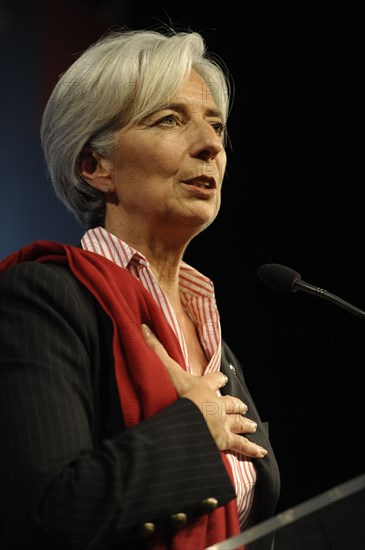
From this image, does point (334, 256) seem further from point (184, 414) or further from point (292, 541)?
point (292, 541)

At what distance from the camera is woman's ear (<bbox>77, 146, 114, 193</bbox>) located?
62.2 inches

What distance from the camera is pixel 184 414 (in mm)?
1126

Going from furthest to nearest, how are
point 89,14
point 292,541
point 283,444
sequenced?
point 283,444 → point 89,14 → point 292,541

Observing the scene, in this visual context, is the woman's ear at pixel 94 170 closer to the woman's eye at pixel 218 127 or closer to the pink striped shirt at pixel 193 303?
the pink striped shirt at pixel 193 303

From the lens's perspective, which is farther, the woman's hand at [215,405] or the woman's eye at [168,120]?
the woman's eye at [168,120]

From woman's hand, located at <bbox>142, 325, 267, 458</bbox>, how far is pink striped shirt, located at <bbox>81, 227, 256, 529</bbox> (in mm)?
33

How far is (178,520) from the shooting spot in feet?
3.58

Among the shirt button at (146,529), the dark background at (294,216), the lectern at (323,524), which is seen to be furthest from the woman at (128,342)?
the dark background at (294,216)

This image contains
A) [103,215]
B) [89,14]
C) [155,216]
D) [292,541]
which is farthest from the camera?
[89,14]

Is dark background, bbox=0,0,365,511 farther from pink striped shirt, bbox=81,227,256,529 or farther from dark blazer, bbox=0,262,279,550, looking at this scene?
dark blazer, bbox=0,262,279,550

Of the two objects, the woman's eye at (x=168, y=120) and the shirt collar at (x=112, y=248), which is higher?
the woman's eye at (x=168, y=120)

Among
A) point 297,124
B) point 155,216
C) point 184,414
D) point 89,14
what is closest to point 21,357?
point 184,414

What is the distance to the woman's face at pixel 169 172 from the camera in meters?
1.51

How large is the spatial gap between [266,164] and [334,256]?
1.22ft
